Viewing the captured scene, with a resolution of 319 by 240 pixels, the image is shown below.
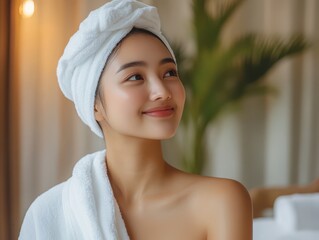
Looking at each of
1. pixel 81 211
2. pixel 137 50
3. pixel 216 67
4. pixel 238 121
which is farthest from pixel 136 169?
pixel 238 121

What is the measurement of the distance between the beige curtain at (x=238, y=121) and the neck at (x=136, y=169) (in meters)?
1.63

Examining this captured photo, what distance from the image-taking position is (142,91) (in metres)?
0.92

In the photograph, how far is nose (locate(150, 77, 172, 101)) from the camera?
2.98 ft

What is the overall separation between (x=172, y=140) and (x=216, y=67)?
0.49 m

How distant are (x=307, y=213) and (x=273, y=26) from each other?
1.55 meters

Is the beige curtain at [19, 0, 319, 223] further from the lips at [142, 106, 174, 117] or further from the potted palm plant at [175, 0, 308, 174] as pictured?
the lips at [142, 106, 174, 117]

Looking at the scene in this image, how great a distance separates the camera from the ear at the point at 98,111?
991 mm

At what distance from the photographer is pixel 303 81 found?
310 cm

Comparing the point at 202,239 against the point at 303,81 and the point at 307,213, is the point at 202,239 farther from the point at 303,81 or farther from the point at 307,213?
the point at 303,81

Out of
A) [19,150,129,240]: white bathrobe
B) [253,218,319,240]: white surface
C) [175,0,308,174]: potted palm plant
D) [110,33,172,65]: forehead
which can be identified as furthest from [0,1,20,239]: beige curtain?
[110,33,172,65]: forehead

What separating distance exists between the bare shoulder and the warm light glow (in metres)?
1.74

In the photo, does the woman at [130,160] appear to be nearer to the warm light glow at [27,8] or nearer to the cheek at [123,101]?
the cheek at [123,101]

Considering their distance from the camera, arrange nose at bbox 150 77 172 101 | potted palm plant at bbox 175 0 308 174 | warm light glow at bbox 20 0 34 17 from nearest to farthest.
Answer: nose at bbox 150 77 172 101 → warm light glow at bbox 20 0 34 17 → potted palm plant at bbox 175 0 308 174

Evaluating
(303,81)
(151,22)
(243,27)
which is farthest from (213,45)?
(151,22)
